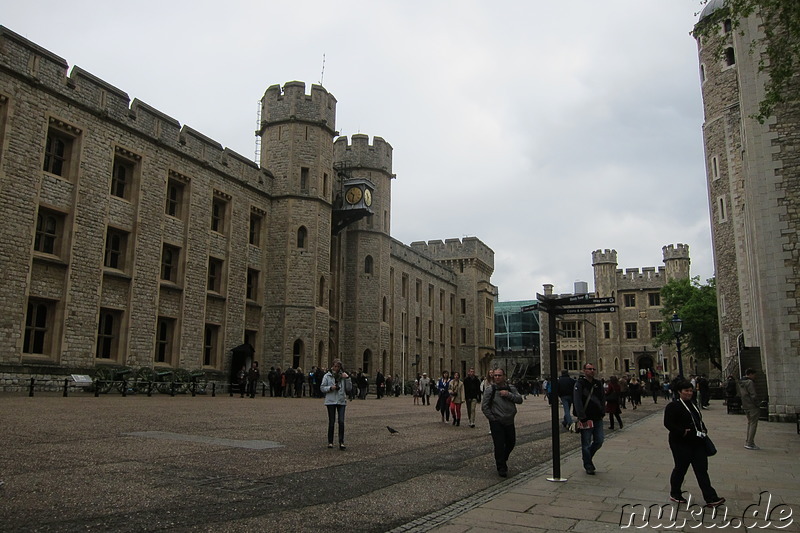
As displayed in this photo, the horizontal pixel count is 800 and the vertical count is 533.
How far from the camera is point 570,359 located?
219 feet

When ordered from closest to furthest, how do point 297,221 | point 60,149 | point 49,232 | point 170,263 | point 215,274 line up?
point 49,232 < point 60,149 < point 170,263 < point 215,274 < point 297,221

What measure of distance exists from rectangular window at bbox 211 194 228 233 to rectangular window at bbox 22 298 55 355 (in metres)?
9.88

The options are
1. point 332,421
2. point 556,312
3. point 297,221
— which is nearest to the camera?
point 556,312

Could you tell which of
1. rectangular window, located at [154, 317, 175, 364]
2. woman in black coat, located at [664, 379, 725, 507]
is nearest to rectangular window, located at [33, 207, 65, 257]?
rectangular window, located at [154, 317, 175, 364]

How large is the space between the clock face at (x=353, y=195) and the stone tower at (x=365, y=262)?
3.02 meters

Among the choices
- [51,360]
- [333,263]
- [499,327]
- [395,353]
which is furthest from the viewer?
[499,327]

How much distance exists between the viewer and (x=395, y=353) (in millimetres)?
48125

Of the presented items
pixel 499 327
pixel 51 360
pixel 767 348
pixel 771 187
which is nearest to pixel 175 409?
pixel 51 360

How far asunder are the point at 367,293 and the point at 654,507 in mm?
35275

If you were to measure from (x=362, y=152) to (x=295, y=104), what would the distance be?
9.54 meters

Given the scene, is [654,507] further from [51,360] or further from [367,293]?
[367,293]

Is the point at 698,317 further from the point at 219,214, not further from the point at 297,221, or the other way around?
the point at 219,214

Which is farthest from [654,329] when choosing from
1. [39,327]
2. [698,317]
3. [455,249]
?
[39,327]

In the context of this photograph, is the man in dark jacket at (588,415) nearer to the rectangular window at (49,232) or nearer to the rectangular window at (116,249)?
the rectangular window at (49,232)
